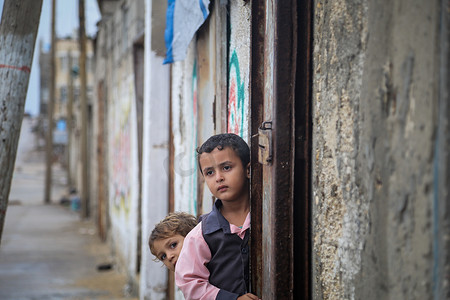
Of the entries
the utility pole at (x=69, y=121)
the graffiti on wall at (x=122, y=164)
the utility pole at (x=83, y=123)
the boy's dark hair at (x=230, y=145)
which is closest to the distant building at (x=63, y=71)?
the utility pole at (x=69, y=121)

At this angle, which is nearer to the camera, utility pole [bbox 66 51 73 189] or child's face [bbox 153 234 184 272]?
child's face [bbox 153 234 184 272]

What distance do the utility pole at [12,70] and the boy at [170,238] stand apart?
1.19 metres

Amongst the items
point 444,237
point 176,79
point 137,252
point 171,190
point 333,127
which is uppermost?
point 176,79

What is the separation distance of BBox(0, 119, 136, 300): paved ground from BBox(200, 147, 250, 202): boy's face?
4.71 metres

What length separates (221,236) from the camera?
220cm

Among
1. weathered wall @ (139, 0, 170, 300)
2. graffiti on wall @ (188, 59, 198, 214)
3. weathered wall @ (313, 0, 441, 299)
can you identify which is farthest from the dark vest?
weathered wall @ (139, 0, 170, 300)

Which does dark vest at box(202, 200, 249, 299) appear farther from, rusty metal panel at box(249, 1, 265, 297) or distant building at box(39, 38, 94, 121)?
distant building at box(39, 38, 94, 121)

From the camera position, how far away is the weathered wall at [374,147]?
1.19 m

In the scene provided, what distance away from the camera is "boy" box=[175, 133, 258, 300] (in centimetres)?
217

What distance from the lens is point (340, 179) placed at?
1.63m

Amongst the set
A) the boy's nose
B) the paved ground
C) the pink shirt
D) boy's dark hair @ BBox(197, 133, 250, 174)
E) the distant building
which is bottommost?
the paved ground

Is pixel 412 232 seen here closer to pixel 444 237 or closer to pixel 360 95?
pixel 444 237

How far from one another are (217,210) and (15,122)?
5.34ft

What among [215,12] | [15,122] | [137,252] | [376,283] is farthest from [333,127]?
[137,252]
